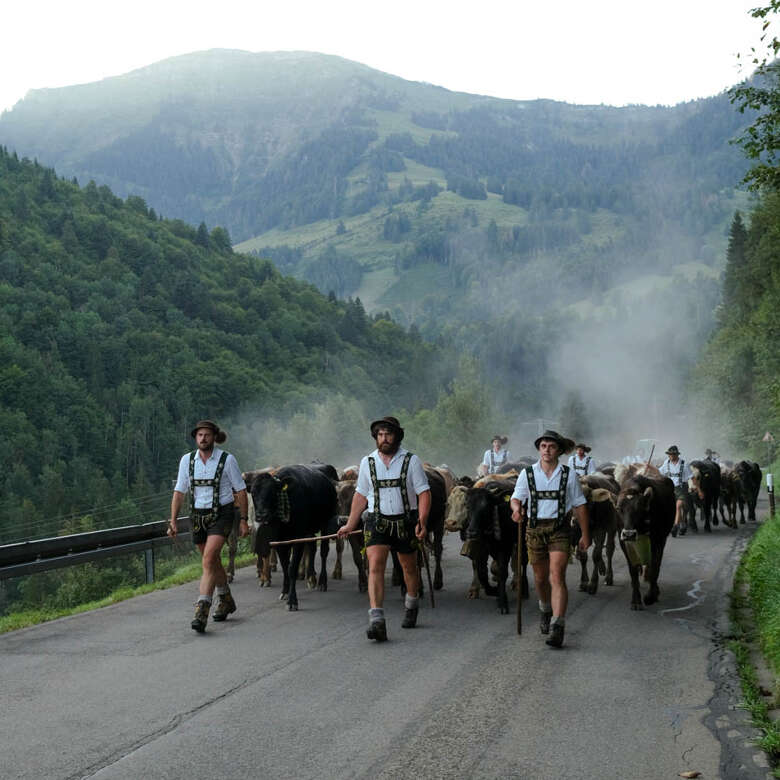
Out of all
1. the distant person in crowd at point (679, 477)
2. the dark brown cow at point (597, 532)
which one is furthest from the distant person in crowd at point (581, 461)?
the distant person in crowd at point (679, 477)

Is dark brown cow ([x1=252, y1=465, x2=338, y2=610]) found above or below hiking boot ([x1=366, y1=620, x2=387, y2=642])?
above

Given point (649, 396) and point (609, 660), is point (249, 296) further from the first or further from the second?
point (609, 660)

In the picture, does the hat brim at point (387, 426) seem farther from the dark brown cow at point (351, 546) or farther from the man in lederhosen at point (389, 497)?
the dark brown cow at point (351, 546)

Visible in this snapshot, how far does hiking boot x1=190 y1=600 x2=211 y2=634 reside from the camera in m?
10.9

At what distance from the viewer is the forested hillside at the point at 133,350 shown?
388 feet

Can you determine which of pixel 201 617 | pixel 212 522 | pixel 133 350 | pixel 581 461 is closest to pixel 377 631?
pixel 201 617

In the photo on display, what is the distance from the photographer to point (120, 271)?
548 feet

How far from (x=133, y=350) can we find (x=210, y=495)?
14310 centimetres

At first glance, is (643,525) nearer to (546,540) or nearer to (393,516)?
(546,540)

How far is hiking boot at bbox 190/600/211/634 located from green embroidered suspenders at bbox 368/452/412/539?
2.11 m

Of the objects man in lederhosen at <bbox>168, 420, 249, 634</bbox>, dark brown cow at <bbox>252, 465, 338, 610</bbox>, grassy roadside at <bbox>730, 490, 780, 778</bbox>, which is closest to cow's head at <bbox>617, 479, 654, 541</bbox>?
grassy roadside at <bbox>730, 490, 780, 778</bbox>

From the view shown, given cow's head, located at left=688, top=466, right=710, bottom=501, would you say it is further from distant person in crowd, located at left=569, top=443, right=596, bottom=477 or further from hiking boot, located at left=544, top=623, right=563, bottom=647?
hiking boot, located at left=544, top=623, right=563, bottom=647

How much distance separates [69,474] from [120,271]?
58155 mm

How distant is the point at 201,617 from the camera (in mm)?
10953
